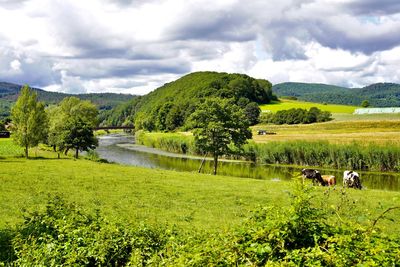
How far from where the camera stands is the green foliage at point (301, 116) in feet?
432

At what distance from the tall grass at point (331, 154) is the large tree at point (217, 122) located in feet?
73.6

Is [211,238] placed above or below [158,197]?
above

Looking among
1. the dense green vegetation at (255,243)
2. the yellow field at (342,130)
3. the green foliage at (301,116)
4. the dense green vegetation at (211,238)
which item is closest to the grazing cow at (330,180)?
the dense green vegetation at (211,238)

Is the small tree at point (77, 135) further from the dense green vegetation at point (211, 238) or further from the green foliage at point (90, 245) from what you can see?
the green foliage at point (90, 245)

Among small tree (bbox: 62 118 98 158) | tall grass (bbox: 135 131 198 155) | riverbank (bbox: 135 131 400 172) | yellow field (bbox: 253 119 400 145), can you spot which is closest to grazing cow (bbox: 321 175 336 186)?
riverbank (bbox: 135 131 400 172)

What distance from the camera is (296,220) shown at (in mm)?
6125

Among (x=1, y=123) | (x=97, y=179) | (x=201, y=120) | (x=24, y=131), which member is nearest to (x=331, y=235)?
(x=97, y=179)

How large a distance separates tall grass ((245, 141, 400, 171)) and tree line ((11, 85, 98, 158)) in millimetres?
28847

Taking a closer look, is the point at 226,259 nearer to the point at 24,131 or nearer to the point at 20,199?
the point at 20,199

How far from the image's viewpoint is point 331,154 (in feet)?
202

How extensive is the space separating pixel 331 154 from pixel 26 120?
146 ft

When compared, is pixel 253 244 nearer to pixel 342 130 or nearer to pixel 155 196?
pixel 155 196

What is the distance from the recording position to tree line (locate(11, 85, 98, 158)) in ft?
163

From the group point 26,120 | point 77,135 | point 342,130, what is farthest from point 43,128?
point 342,130
